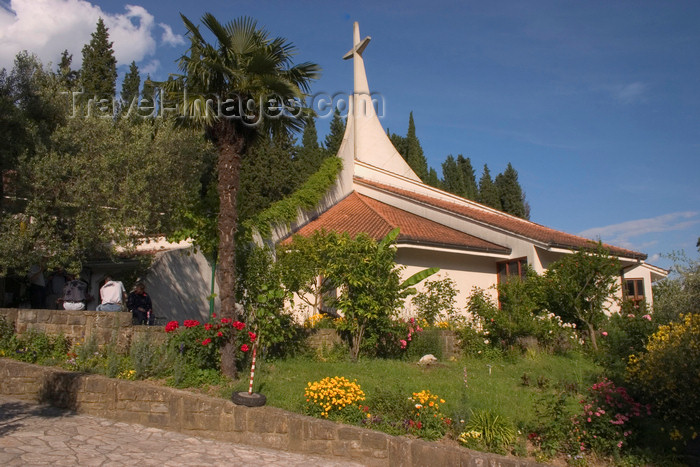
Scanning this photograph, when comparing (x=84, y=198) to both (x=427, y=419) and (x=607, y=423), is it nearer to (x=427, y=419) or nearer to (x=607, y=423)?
(x=427, y=419)

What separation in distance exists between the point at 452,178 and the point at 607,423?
152ft

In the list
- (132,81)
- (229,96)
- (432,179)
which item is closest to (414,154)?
(432,179)

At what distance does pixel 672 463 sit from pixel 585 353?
6699 millimetres

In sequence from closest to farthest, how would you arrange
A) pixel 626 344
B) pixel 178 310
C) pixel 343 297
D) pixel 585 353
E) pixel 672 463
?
1. pixel 672 463
2. pixel 626 344
3. pixel 343 297
4. pixel 585 353
5. pixel 178 310

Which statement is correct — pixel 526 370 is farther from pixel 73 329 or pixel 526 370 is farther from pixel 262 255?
pixel 73 329

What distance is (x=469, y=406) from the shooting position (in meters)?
7.75

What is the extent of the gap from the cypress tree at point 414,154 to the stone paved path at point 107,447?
38.1 metres

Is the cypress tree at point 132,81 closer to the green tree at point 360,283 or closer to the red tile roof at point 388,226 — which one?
the red tile roof at point 388,226

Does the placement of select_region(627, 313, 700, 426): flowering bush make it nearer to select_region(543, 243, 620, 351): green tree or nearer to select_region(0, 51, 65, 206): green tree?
select_region(543, 243, 620, 351): green tree

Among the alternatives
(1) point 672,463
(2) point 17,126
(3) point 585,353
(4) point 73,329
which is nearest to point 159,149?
(2) point 17,126

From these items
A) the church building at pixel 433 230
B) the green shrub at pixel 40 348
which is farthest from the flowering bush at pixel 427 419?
the church building at pixel 433 230

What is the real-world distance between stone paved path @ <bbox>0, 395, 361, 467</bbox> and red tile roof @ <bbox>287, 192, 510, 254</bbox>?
910 centimetres

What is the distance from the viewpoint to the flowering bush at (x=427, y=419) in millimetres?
7266

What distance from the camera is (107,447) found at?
7094 millimetres
